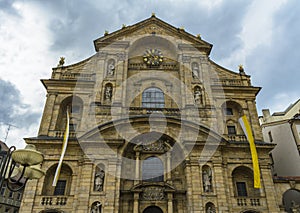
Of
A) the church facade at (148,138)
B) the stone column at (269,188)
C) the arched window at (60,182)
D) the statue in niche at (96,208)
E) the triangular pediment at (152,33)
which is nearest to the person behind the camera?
the statue in niche at (96,208)

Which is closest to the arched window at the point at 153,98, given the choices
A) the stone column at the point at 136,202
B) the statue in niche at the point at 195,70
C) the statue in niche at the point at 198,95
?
the statue in niche at the point at 198,95

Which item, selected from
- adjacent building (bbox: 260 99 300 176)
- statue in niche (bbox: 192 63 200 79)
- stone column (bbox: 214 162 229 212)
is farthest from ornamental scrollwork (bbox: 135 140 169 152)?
adjacent building (bbox: 260 99 300 176)

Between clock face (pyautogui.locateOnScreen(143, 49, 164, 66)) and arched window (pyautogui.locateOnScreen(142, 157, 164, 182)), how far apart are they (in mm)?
8991

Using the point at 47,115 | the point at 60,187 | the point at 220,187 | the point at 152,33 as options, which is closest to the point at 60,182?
the point at 60,187

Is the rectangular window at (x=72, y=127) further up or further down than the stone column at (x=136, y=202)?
further up

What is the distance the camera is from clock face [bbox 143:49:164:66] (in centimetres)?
2368

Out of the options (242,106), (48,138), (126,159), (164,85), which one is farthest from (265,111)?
(48,138)

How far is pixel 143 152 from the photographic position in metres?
18.9

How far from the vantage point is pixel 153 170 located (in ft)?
60.9

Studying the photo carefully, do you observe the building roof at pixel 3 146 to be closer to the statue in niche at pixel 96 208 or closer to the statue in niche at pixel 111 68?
the statue in niche at pixel 111 68

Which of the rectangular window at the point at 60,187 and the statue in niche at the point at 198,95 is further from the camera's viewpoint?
the statue in niche at the point at 198,95

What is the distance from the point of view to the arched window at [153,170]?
60.0 feet

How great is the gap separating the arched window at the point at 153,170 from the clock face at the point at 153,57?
29.5 feet

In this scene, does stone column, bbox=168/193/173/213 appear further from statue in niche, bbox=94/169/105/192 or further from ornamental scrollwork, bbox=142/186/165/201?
statue in niche, bbox=94/169/105/192
